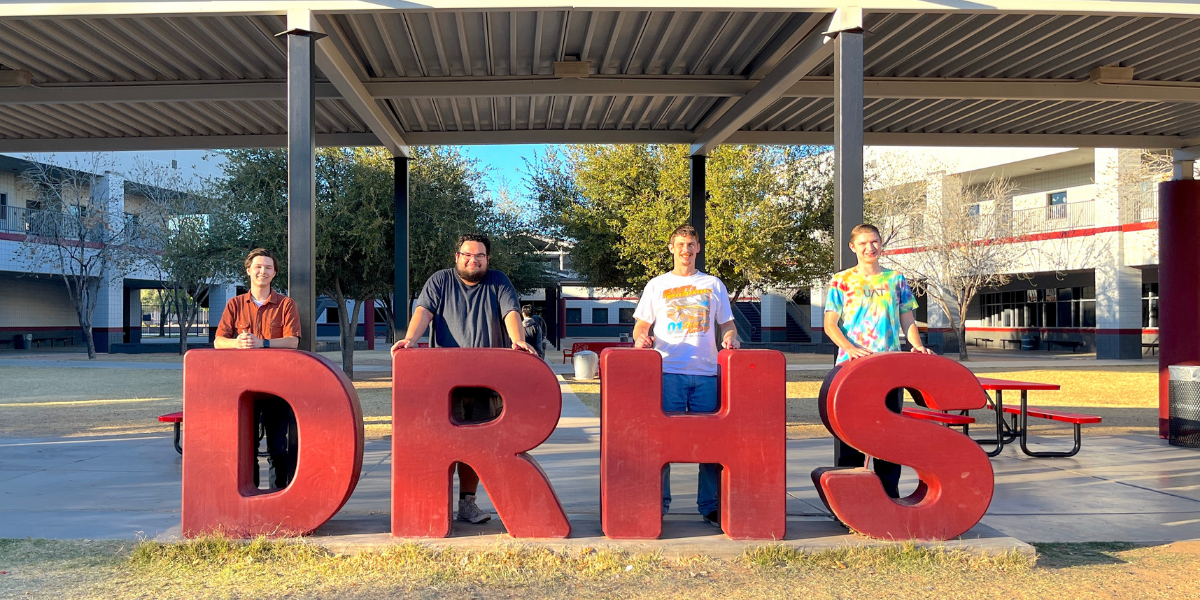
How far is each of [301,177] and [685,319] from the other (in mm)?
2673

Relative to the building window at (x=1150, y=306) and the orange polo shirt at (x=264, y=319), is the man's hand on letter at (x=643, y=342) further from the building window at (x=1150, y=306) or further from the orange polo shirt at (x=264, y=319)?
the building window at (x=1150, y=306)

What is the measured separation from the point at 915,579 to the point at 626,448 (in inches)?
64.3

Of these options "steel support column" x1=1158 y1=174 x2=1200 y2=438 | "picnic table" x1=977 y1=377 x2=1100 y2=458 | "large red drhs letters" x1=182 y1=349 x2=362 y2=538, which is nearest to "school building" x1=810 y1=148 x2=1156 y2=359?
"steel support column" x1=1158 y1=174 x2=1200 y2=438

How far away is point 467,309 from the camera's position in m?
5.13

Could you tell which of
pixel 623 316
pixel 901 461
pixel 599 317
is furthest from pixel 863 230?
pixel 599 317

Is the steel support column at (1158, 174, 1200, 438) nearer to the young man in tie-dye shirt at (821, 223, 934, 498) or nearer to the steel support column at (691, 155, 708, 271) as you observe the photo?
the steel support column at (691, 155, 708, 271)

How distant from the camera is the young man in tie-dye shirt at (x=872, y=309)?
16.4 feet

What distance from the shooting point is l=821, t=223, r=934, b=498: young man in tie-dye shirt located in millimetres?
5008

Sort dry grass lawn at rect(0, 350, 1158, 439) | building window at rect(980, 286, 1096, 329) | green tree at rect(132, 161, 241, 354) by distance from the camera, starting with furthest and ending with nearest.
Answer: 1. building window at rect(980, 286, 1096, 329)
2. green tree at rect(132, 161, 241, 354)
3. dry grass lawn at rect(0, 350, 1158, 439)

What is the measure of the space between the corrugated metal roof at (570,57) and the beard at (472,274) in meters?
1.91

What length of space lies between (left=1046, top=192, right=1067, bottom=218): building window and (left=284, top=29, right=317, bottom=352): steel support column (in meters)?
32.4

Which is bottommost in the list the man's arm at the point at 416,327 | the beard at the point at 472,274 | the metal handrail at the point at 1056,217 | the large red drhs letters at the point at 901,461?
the large red drhs letters at the point at 901,461

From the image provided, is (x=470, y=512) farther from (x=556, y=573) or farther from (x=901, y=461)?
(x=901, y=461)

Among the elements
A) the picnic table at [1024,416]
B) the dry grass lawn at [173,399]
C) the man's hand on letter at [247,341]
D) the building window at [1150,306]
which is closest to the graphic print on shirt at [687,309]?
the man's hand on letter at [247,341]
